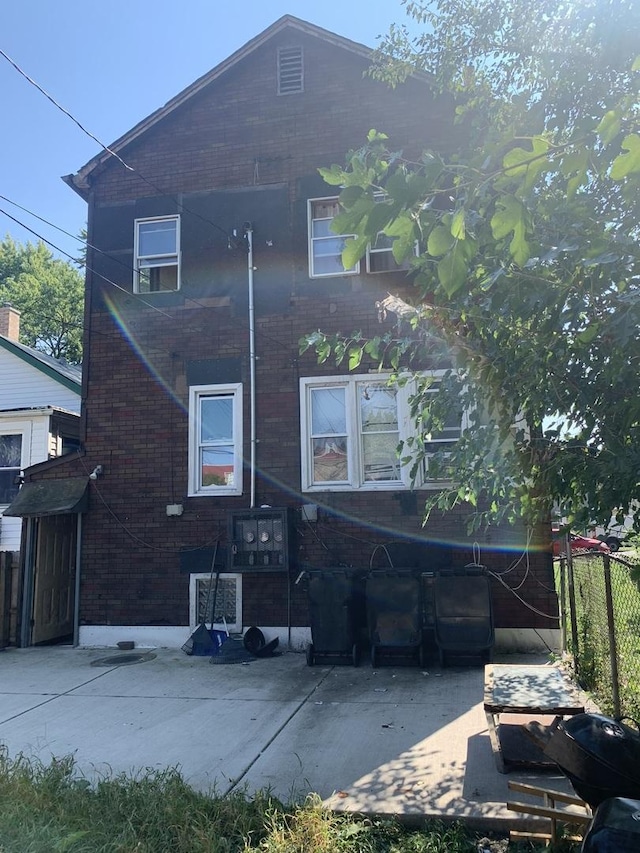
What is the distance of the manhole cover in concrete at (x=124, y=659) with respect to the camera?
8.27m

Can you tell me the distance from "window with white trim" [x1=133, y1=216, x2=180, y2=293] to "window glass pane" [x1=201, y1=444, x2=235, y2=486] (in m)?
2.72

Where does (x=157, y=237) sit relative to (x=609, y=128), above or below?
above

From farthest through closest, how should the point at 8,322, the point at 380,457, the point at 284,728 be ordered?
the point at 8,322 → the point at 380,457 → the point at 284,728

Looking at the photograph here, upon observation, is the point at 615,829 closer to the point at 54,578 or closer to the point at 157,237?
the point at 54,578

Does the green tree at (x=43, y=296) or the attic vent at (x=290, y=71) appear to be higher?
the green tree at (x=43, y=296)

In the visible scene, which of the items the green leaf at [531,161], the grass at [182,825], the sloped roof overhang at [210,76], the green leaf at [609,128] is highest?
the sloped roof overhang at [210,76]

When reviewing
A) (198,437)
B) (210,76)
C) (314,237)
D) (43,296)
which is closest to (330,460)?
(198,437)

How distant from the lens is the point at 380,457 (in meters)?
9.01

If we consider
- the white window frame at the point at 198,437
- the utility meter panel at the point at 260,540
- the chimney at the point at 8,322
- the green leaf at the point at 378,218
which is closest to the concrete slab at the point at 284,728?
the utility meter panel at the point at 260,540

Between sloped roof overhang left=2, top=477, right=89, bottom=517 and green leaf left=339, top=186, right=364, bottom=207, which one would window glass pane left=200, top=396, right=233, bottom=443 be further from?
green leaf left=339, top=186, right=364, bottom=207

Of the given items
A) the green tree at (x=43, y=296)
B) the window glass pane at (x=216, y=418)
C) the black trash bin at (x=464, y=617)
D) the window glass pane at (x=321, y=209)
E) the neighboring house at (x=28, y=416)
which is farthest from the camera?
the green tree at (x=43, y=296)

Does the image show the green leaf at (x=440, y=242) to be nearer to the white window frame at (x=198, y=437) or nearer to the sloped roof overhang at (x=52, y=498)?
the white window frame at (x=198, y=437)

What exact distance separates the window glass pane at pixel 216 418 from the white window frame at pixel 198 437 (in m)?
0.06

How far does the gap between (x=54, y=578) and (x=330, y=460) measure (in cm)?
483
